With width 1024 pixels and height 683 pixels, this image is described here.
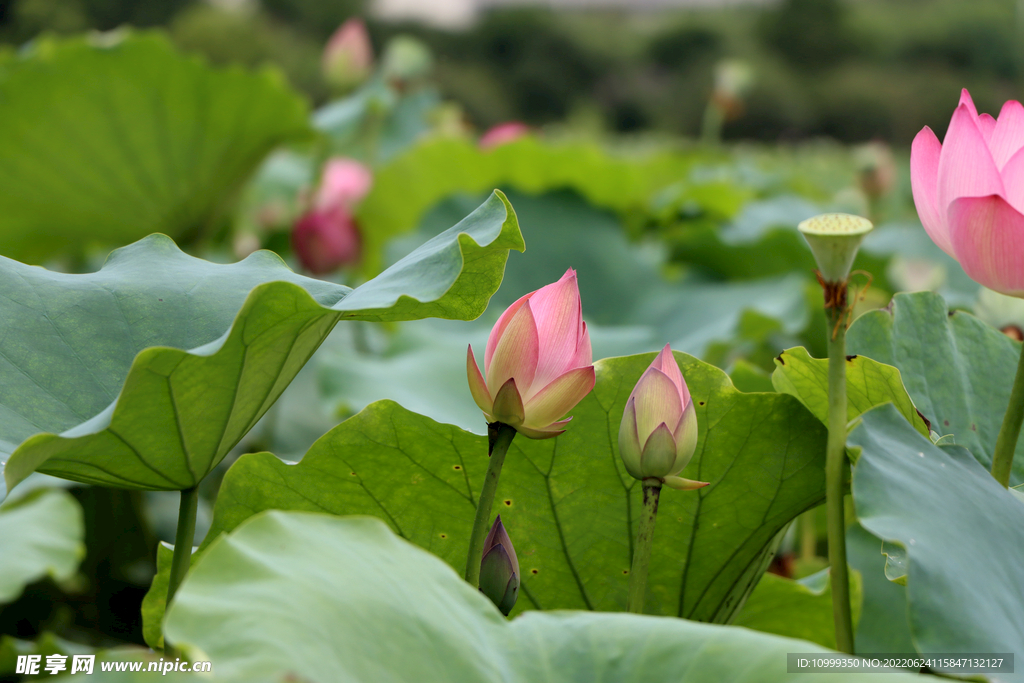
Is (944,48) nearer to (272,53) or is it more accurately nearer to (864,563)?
(272,53)

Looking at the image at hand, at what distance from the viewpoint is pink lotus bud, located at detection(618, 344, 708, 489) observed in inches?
14.5

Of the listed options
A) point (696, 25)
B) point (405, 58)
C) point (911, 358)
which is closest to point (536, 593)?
point (911, 358)

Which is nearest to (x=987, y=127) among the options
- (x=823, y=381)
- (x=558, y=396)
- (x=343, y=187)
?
(x=823, y=381)

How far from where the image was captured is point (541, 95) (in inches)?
717

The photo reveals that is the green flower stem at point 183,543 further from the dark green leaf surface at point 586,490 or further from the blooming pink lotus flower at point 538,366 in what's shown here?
the blooming pink lotus flower at point 538,366

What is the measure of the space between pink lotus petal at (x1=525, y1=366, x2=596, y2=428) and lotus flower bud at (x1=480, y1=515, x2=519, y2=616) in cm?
5

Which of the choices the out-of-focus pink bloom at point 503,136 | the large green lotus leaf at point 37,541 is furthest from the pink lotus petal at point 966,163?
the out-of-focus pink bloom at point 503,136

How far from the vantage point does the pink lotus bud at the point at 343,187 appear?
5.55ft

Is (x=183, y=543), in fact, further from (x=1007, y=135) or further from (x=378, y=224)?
(x=378, y=224)

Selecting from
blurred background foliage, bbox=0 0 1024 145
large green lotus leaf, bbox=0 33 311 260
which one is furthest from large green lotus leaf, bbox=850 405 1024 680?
blurred background foliage, bbox=0 0 1024 145

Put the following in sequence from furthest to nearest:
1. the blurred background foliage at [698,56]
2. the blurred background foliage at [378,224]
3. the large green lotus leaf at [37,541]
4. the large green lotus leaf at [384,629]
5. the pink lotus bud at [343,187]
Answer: the blurred background foliage at [698,56]
the pink lotus bud at [343,187]
the blurred background foliage at [378,224]
the large green lotus leaf at [37,541]
the large green lotus leaf at [384,629]

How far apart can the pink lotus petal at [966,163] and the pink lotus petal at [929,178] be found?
0.01 metres

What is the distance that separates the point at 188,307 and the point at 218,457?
0.35 feet

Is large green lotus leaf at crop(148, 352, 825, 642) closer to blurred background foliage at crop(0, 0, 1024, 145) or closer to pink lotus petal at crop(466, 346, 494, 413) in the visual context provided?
pink lotus petal at crop(466, 346, 494, 413)
